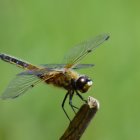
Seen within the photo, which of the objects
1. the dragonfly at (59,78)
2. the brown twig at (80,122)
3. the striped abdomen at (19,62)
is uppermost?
the striped abdomen at (19,62)

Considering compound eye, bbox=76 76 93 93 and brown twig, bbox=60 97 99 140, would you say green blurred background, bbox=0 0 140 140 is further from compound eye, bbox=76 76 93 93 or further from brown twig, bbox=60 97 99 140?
brown twig, bbox=60 97 99 140

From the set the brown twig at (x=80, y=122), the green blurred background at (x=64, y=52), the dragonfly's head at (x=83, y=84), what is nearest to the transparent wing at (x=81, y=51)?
the dragonfly's head at (x=83, y=84)

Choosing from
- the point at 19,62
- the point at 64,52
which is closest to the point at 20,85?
the point at 19,62

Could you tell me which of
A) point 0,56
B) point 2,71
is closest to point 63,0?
point 2,71

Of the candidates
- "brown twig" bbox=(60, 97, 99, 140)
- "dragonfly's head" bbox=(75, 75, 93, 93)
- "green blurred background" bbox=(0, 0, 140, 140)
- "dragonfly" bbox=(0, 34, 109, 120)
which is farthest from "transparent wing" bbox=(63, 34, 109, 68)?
"brown twig" bbox=(60, 97, 99, 140)

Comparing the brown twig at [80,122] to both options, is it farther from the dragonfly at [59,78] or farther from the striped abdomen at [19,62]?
the striped abdomen at [19,62]

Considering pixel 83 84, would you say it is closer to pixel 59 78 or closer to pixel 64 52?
pixel 59 78
